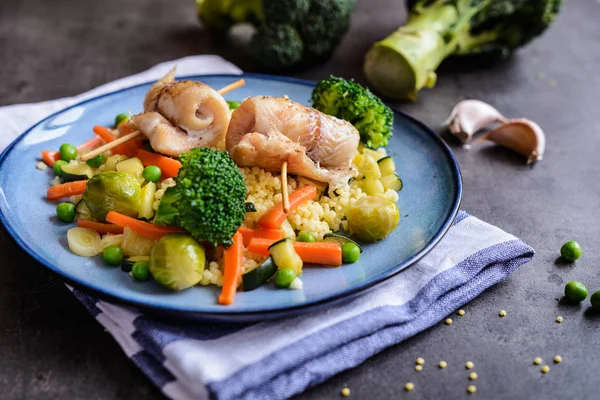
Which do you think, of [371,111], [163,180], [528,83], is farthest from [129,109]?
[528,83]

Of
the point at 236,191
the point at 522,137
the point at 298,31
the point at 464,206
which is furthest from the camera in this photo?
the point at 298,31

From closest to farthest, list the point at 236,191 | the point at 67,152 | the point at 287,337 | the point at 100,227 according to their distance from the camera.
A: 1. the point at 287,337
2. the point at 236,191
3. the point at 100,227
4. the point at 67,152

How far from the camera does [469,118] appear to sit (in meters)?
6.26

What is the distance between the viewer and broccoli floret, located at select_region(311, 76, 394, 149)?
514cm

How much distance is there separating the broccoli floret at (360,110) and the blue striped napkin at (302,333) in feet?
3.68

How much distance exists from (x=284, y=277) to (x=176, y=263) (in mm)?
636

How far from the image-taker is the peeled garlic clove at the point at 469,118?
6.22m

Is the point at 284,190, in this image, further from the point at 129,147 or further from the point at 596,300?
the point at 596,300

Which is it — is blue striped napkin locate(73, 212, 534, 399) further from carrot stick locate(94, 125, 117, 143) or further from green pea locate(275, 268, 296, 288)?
carrot stick locate(94, 125, 117, 143)

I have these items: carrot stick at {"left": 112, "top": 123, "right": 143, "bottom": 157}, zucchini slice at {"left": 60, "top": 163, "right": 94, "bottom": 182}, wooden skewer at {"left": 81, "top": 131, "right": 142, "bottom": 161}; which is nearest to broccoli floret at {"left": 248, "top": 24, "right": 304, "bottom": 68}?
carrot stick at {"left": 112, "top": 123, "right": 143, "bottom": 157}

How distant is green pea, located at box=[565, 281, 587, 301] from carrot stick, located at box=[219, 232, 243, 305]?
2.19 metres

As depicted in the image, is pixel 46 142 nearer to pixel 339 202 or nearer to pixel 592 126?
pixel 339 202

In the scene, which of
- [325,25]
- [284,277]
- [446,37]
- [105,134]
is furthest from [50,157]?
[446,37]

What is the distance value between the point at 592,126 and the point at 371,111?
2873 mm
